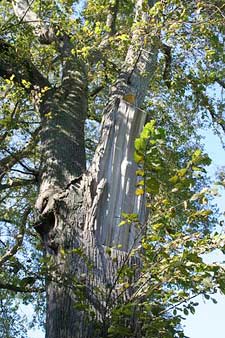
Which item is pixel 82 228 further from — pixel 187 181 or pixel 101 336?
pixel 187 181

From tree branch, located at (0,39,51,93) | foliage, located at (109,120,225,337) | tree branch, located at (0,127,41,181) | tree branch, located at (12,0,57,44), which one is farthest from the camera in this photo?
tree branch, located at (12,0,57,44)

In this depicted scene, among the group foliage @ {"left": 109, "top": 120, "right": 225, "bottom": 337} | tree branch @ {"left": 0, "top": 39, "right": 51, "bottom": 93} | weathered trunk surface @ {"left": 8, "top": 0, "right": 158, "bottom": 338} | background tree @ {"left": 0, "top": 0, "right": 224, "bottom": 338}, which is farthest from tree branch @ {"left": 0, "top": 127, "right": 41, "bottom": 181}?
foliage @ {"left": 109, "top": 120, "right": 225, "bottom": 337}

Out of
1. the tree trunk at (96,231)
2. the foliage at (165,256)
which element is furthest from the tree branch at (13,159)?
the foliage at (165,256)

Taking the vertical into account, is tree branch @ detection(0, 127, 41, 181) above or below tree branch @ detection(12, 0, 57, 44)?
below

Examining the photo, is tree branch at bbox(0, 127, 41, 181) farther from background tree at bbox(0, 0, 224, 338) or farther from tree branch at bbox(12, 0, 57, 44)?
tree branch at bbox(12, 0, 57, 44)

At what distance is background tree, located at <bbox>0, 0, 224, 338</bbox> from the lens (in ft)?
10.9

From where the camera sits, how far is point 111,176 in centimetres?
429

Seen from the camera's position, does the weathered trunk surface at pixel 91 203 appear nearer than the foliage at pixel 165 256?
No

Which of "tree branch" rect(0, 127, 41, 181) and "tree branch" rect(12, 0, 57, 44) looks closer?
"tree branch" rect(0, 127, 41, 181)

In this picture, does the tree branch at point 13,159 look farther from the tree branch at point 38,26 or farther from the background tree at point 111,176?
the tree branch at point 38,26

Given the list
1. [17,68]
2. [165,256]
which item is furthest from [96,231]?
[17,68]

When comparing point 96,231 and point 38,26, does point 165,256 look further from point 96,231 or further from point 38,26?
point 38,26

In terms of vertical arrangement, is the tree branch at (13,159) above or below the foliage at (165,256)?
above

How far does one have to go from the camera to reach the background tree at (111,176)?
331 centimetres
